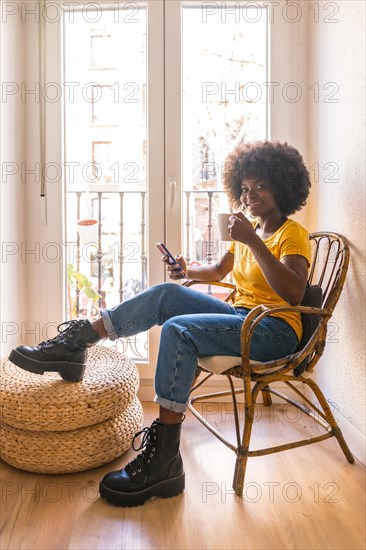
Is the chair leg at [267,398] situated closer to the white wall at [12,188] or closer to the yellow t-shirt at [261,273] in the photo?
the yellow t-shirt at [261,273]

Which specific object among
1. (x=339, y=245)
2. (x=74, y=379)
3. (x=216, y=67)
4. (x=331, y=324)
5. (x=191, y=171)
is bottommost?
(x=74, y=379)

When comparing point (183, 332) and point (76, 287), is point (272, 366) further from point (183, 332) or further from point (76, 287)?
point (76, 287)

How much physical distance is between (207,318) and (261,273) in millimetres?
285

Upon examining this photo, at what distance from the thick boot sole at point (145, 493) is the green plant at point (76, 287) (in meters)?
1.15

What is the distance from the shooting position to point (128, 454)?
1.87 meters

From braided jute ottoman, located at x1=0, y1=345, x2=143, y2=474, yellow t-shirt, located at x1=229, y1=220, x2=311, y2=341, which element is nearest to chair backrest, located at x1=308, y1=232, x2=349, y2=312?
yellow t-shirt, located at x1=229, y1=220, x2=311, y2=341

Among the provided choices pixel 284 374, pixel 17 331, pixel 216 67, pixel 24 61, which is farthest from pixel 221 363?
pixel 24 61

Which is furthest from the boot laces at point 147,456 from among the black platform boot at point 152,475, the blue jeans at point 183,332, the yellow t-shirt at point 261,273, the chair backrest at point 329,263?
the chair backrest at point 329,263

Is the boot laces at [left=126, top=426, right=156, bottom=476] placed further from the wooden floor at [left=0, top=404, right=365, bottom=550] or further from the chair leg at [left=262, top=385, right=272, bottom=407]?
the chair leg at [left=262, top=385, right=272, bottom=407]

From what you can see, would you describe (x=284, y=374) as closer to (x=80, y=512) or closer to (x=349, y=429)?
(x=349, y=429)

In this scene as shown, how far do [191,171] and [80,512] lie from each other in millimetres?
1651

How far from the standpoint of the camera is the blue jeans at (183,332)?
155 centimetres

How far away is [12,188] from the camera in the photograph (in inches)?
88.5

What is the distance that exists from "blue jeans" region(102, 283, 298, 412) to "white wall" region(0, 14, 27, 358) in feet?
2.40
